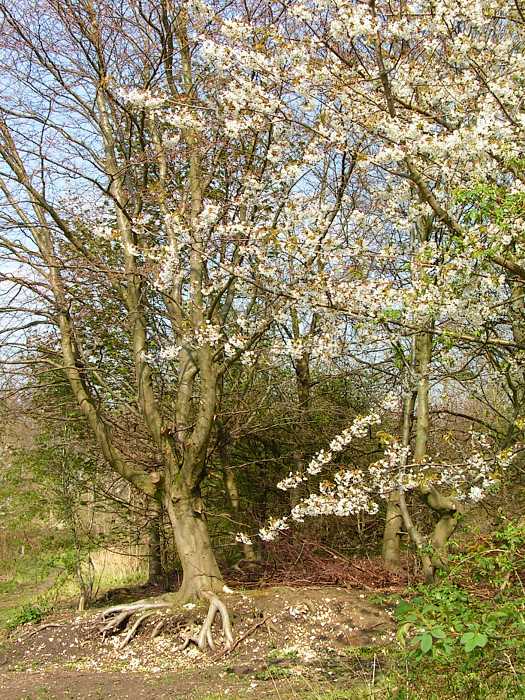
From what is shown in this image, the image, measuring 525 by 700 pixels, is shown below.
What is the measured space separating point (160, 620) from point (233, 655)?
47.1 inches

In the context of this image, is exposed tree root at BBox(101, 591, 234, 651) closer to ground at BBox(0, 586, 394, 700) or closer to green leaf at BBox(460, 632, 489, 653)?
ground at BBox(0, 586, 394, 700)

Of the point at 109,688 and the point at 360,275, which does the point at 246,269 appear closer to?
the point at 360,275

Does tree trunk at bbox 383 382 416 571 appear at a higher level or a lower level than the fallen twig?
higher

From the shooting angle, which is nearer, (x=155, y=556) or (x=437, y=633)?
(x=437, y=633)

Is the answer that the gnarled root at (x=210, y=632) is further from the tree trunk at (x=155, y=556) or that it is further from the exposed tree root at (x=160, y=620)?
the tree trunk at (x=155, y=556)

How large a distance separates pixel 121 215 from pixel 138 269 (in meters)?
0.99

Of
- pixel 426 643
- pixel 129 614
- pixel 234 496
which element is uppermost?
pixel 234 496

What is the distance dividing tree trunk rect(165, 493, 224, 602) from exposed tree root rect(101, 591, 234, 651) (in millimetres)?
186

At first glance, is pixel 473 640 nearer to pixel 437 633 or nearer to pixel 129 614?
pixel 437 633

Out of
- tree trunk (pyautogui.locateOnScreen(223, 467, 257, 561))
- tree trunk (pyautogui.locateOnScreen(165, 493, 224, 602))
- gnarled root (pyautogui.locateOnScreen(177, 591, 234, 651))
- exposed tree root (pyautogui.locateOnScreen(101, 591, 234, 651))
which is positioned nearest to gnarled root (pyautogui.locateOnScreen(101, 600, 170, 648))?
exposed tree root (pyautogui.locateOnScreen(101, 591, 234, 651))

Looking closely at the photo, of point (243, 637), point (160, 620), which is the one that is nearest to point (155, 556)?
point (160, 620)

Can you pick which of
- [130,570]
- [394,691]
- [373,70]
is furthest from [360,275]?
[130,570]

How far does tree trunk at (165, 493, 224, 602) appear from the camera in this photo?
7477 millimetres

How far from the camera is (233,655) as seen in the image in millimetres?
6164
